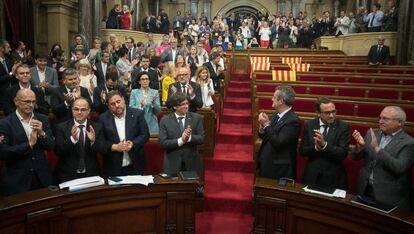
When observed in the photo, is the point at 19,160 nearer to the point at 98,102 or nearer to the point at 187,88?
the point at 98,102

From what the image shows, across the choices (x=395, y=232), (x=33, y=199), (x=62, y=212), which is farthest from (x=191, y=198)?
(x=395, y=232)

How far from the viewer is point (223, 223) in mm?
3322

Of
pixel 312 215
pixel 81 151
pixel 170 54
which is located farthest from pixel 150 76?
pixel 312 215

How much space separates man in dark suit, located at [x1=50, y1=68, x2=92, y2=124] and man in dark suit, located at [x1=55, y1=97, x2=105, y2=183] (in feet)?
2.75

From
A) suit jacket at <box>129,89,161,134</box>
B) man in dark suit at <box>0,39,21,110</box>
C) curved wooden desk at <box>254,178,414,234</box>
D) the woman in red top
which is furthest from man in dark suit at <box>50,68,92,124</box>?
the woman in red top

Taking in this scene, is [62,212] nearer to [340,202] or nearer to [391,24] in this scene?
[340,202]

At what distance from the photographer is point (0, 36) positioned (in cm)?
679

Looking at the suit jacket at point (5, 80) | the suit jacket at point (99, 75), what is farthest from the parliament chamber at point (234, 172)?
the suit jacket at point (99, 75)

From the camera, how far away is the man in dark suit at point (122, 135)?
2.93 m

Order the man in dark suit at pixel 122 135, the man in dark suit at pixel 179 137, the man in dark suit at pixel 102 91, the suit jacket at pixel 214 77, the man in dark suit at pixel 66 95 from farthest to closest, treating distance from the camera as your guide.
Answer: the suit jacket at pixel 214 77
the man in dark suit at pixel 102 91
the man in dark suit at pixel 66 95
the man in dark suit at pixel 179 137
the man in dark suit at pixel 122 135

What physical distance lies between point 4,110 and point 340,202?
3.16 m

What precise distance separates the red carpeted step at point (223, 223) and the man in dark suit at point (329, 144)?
0.75 metres

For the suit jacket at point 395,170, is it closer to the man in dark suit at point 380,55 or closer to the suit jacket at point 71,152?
the suit jacket at point 71,152

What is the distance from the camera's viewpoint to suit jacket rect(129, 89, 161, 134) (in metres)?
3.80
